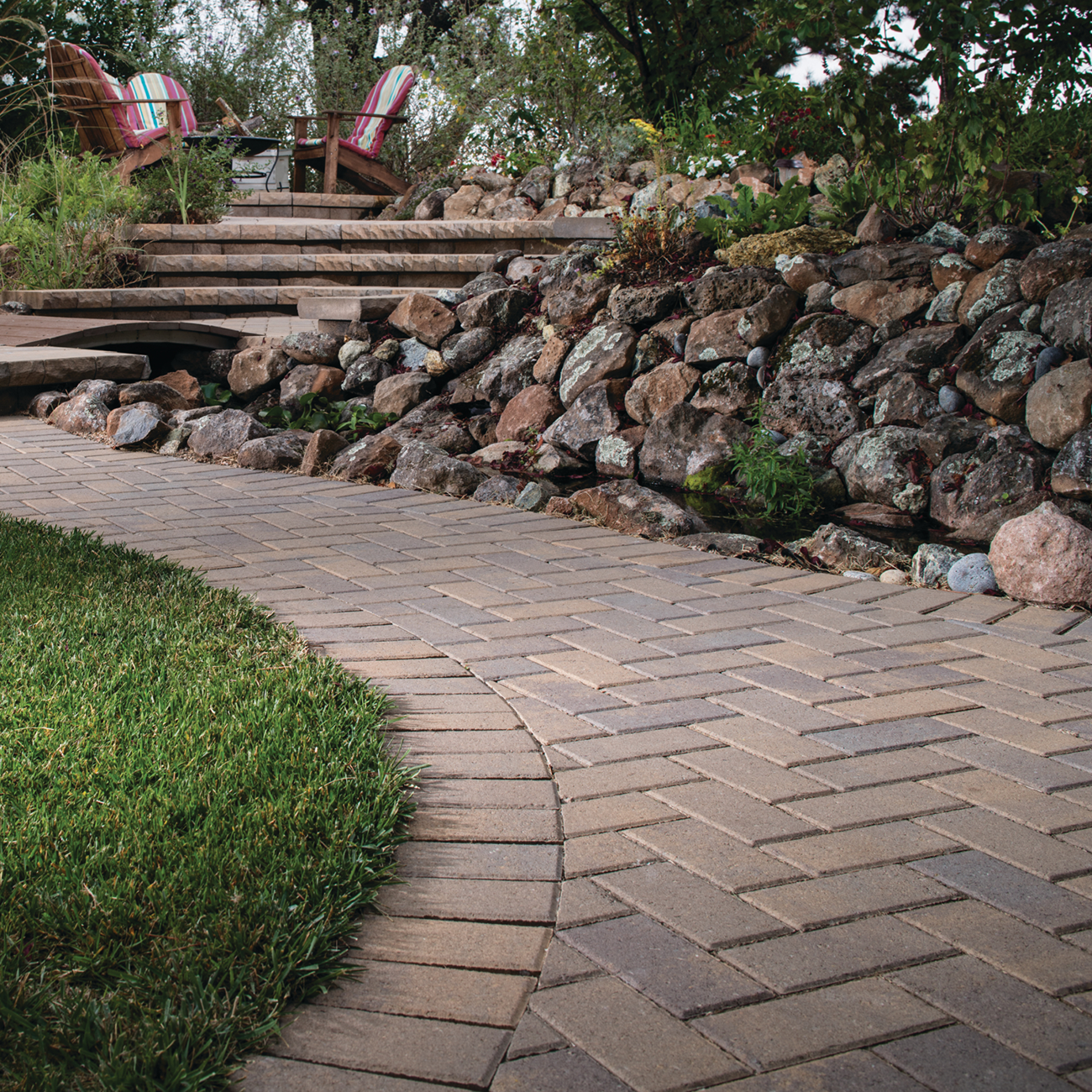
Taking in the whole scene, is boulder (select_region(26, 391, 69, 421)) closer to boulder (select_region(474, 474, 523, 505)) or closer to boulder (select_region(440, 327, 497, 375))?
boulder (select_region(440, 327, 497, 375))

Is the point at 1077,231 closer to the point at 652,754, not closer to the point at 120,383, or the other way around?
the point at 652,754

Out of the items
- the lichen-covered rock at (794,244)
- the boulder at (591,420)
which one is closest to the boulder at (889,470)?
the boulder at (591,420)

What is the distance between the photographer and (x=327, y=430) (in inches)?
234

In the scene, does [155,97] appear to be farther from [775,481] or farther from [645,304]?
[775,481]

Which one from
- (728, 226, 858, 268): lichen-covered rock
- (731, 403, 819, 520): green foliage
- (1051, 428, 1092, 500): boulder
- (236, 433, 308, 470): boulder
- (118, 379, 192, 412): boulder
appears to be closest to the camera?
(1051, 428, 1092, 500): boulder

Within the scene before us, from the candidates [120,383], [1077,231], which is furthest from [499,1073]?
[120,383]

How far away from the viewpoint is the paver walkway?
146cm

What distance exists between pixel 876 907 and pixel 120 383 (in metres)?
6.80

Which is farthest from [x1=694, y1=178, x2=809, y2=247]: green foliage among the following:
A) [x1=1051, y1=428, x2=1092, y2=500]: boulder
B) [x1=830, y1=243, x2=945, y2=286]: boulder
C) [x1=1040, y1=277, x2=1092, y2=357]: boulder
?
[x1=1051, y1=428, x2=1092, y2=500]: boulder

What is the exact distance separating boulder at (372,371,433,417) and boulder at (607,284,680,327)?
4.47ft

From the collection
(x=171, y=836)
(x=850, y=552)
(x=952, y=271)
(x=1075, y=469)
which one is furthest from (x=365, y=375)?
(x=171, y=836)

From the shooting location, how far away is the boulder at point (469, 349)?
7051 mm

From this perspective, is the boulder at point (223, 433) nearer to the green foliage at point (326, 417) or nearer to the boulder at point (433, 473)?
the green foliage at point (326, 417)

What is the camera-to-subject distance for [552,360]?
21.4 feet
